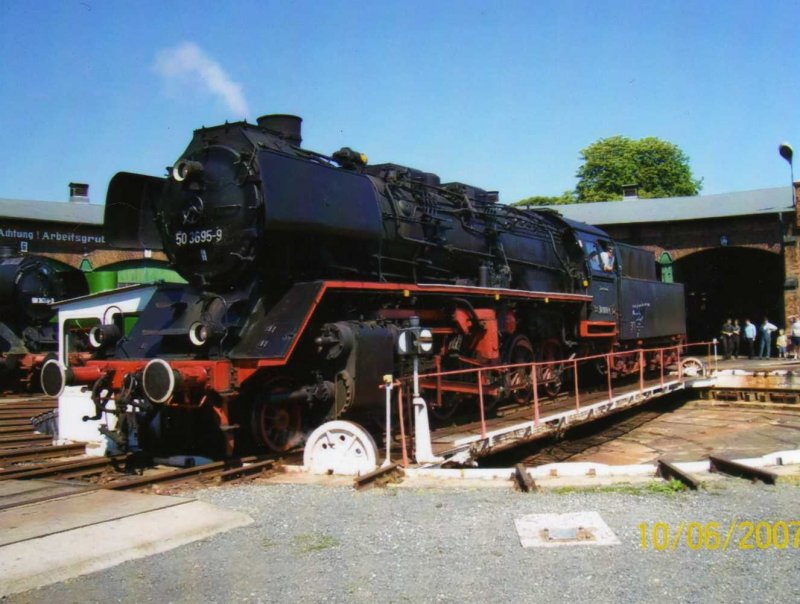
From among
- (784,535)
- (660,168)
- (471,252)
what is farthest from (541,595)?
(660,168)

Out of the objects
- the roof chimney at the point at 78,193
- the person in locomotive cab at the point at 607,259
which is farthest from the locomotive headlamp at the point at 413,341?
the roof chimney at the point at 78,193

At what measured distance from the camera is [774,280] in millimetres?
28297

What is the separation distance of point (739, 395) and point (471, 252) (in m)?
8.80

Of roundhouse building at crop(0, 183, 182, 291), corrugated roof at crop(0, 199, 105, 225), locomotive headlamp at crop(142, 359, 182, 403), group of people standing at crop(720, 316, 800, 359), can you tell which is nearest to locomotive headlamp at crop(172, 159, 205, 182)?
locomotive headlamp at crop(142, 359, 182, 403)

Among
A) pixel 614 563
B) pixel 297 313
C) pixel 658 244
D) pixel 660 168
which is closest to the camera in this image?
pixel 614 563

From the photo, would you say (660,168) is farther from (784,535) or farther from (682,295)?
(784,535)

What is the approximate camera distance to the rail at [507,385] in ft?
25.3

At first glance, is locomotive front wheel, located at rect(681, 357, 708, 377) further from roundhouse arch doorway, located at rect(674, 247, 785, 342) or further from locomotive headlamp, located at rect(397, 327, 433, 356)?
locomotive headlamp, located at rect(397, 327, 433, 356)

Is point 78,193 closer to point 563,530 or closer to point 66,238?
point 66,238

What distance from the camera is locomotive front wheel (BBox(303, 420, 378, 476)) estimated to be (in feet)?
23.8

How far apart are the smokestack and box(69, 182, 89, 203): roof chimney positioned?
23.6m

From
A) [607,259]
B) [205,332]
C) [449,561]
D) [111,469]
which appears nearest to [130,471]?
[111,469]

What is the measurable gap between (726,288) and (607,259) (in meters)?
18.5
